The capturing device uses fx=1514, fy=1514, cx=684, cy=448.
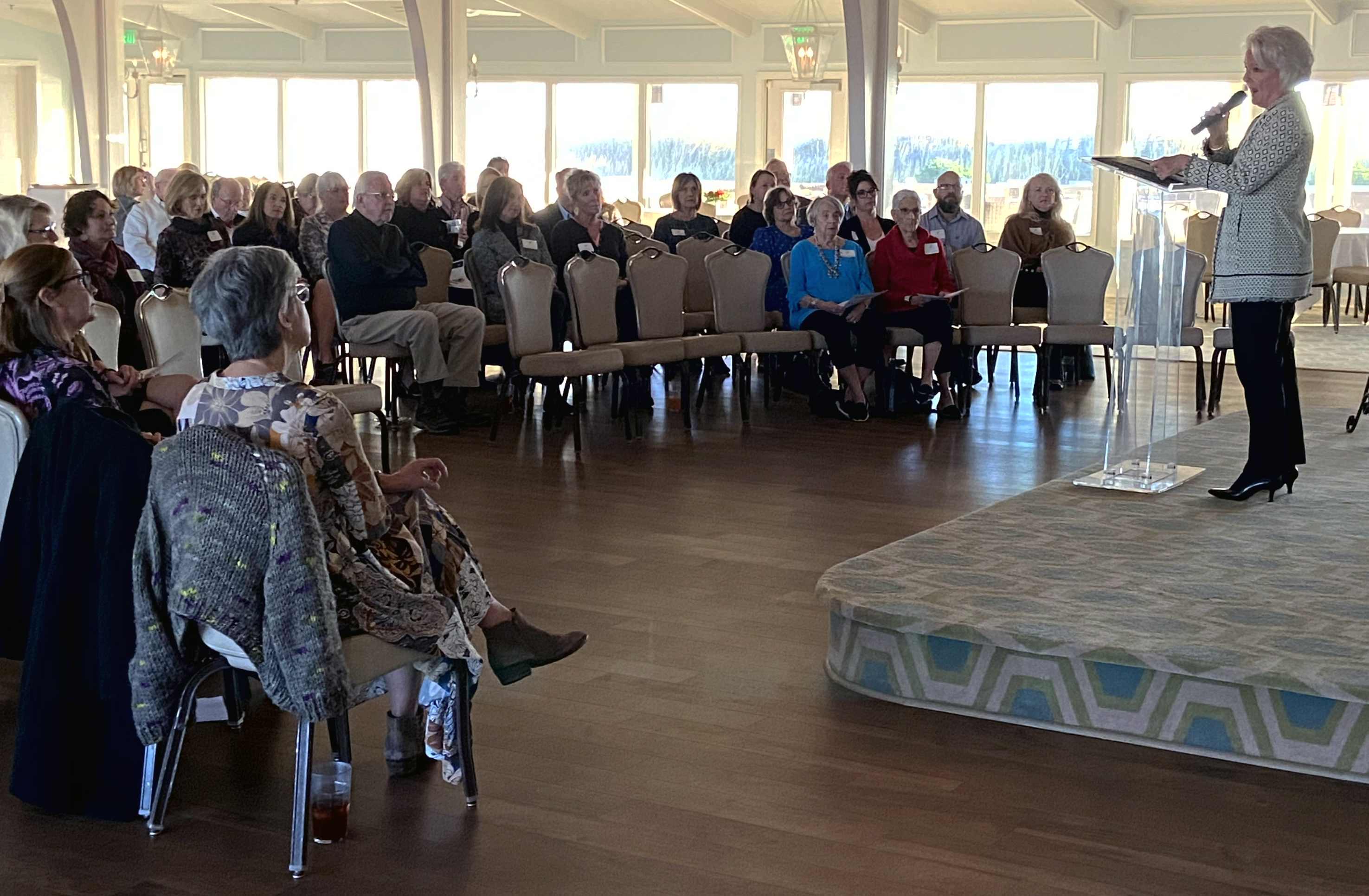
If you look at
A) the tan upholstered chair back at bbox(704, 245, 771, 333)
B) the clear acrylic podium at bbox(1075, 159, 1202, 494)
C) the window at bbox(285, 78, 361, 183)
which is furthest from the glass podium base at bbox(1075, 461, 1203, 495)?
the window at bbox(285, 78, 361, 183)

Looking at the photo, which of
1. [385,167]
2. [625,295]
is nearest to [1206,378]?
[625,295]

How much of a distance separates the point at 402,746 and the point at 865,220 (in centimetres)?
656

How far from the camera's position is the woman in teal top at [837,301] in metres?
8.39

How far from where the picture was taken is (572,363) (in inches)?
290

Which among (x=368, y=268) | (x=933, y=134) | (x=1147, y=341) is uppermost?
(x=933, y=134)

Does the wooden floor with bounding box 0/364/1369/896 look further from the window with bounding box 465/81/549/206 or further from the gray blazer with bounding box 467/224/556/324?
the window with bounding box 465/81/549/206

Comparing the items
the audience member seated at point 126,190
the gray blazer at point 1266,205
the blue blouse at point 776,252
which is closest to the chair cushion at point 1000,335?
the blue blouse at point 776,252

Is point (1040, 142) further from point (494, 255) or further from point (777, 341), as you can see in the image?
point (494, 255)

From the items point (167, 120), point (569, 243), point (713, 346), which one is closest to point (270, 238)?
point (569, 243)

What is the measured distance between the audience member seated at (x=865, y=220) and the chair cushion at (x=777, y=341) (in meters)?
0.89

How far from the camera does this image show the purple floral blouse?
11.2ft

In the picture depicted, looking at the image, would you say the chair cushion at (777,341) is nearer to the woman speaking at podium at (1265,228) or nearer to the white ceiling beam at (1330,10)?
the woman speaking at podium at (1265,228)

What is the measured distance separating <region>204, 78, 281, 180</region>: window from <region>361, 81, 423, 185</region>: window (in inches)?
56.3

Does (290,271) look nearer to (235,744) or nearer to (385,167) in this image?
(235,744)
